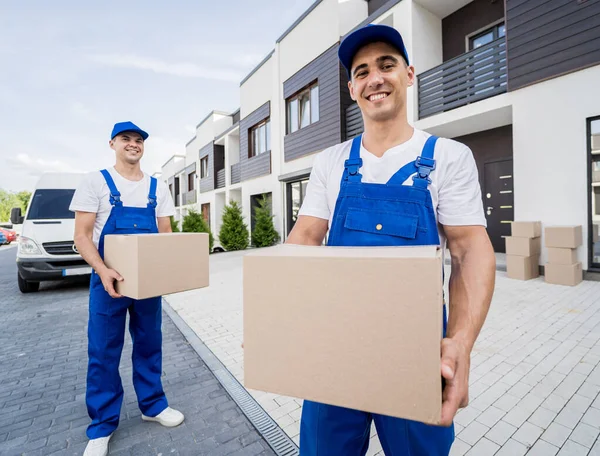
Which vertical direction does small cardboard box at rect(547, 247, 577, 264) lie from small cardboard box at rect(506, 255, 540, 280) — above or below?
above

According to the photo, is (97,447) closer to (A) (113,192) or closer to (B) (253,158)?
(A) (113,192)

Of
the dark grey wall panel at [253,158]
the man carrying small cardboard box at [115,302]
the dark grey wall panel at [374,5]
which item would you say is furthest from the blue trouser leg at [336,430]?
the dark grey wall panel at [253,158]

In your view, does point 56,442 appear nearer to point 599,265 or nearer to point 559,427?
point 559,427

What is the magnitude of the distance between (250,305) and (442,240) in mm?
768

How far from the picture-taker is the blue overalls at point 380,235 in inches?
43.0

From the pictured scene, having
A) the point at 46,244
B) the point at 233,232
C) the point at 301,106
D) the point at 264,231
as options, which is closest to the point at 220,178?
the point at 233,232

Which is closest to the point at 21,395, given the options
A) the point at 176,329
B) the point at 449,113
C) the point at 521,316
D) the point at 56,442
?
the point at 56,442

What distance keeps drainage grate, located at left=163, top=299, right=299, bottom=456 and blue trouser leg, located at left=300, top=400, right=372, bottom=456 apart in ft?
3.08

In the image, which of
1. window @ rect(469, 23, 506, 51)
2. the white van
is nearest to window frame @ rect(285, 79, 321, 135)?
window @ rect(469, 23, 506, 51)

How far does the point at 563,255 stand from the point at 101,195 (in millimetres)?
6540

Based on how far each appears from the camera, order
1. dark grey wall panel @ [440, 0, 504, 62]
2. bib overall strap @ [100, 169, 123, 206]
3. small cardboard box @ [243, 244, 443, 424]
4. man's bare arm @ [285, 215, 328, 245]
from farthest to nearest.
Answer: dark grey wall panel @ [440, 0, 504, 62] → bib overall strap @ [100, 169, 123, 206] → man's bare arm @ [285, 215, 328, 245] → small cardboard box @ [243, 244, 443, 424]

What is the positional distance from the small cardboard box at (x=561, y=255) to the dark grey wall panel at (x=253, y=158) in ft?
34.5

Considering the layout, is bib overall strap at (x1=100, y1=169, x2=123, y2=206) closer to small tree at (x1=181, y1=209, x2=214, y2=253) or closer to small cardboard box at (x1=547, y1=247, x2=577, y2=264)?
small cardboard box at (x1=547, y1=247, x2=577, y2=264)

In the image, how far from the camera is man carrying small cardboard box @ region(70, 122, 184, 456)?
2.04 m
